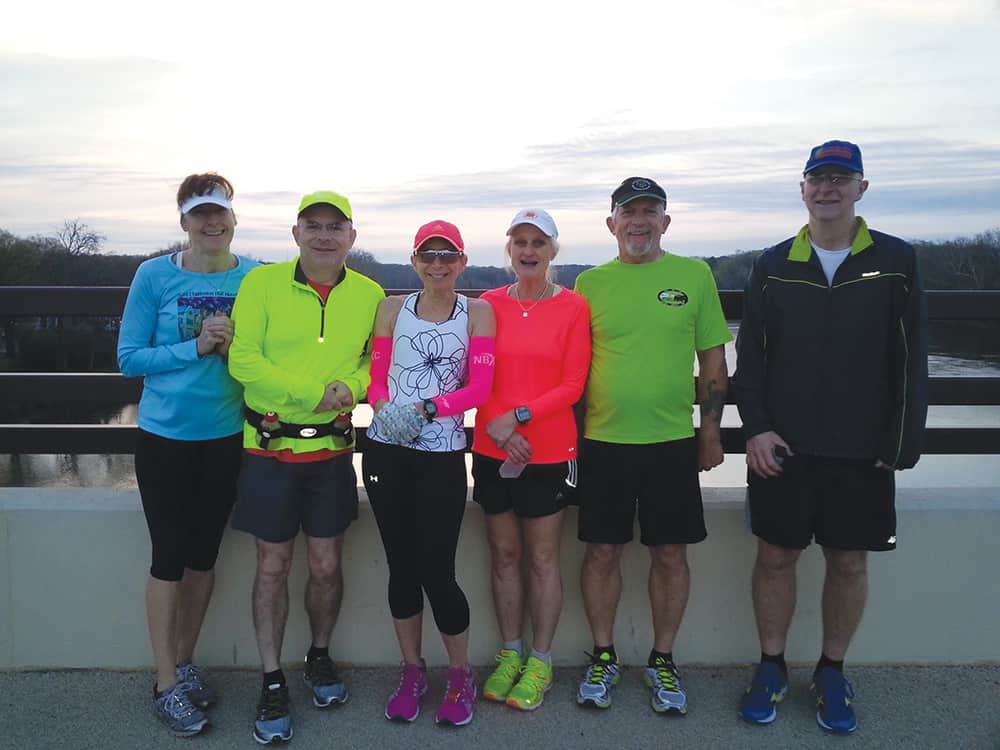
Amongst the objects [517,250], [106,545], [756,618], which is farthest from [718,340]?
[106,545]

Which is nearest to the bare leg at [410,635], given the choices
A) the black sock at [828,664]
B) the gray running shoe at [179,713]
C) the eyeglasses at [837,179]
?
the gray running shoe at [179,713]

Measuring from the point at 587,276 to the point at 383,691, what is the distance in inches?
81.2

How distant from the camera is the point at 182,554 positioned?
126 inches

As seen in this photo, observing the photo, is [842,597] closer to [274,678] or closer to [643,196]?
[643,196]

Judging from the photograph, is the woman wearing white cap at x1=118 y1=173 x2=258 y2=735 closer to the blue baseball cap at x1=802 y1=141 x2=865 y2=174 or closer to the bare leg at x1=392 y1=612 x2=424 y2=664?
the bare leg at x1=392 y1=612 x2=424 y2=664

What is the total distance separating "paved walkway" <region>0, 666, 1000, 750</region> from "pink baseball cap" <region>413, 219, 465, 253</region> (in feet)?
6.42

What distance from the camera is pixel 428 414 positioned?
299cm

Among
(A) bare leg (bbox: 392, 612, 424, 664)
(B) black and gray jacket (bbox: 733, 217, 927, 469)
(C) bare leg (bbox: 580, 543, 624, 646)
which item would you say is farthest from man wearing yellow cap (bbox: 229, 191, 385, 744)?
(B) black and gray jacket (bbox: 733, 217, 927, 469)

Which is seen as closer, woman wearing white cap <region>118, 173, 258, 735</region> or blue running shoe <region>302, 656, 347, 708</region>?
woman wearing white cap <region>118, 173, 258, 735</region>

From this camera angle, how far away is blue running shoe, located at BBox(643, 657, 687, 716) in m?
3.26

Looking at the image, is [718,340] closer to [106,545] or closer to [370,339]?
[370,339]

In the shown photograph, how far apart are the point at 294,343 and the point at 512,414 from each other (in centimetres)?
92

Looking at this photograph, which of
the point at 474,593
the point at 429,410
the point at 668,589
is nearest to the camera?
the point at 429,410

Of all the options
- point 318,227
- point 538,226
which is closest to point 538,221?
point 538,226
